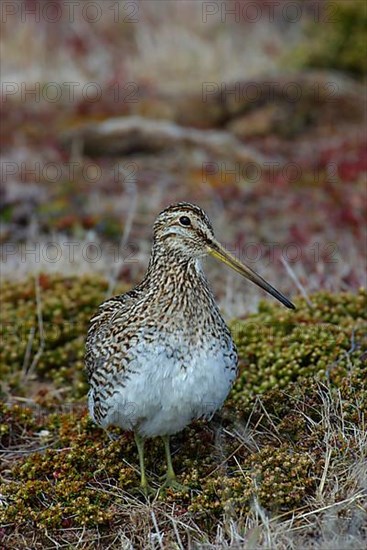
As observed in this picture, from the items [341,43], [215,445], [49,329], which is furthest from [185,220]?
[341,43]

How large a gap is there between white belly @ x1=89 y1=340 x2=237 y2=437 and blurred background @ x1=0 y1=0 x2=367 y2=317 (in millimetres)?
2189

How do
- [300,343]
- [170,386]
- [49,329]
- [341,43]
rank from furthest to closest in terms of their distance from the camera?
[341,43], [49,329], [300,343], [170,386]

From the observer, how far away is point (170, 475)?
5.05 m

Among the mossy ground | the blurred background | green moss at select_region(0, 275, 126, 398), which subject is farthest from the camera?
the blurred background

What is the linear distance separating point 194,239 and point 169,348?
0.64 meters

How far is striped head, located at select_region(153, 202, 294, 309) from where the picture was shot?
4.90 m

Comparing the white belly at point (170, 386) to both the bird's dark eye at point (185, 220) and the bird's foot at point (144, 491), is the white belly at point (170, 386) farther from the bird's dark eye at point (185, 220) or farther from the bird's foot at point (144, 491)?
the bird's dark eye at point (185, 220)

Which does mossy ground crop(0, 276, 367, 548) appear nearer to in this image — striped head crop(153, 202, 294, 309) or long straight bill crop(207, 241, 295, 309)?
long straight bill crop(207, 241, 295, 309)

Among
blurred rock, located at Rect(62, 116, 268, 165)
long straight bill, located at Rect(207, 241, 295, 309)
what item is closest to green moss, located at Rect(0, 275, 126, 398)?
long straight bill, located at Rect(207, 241, 295, 309)

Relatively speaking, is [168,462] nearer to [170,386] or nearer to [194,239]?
[170,386]

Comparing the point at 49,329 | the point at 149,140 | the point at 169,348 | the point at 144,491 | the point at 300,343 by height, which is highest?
the point at 149,140

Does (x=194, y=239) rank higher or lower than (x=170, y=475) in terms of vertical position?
higher

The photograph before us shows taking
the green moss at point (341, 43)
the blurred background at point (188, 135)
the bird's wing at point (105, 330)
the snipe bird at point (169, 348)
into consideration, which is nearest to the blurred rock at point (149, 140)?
the blurred background at point (188, 135)

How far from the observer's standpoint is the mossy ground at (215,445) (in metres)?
4.58
